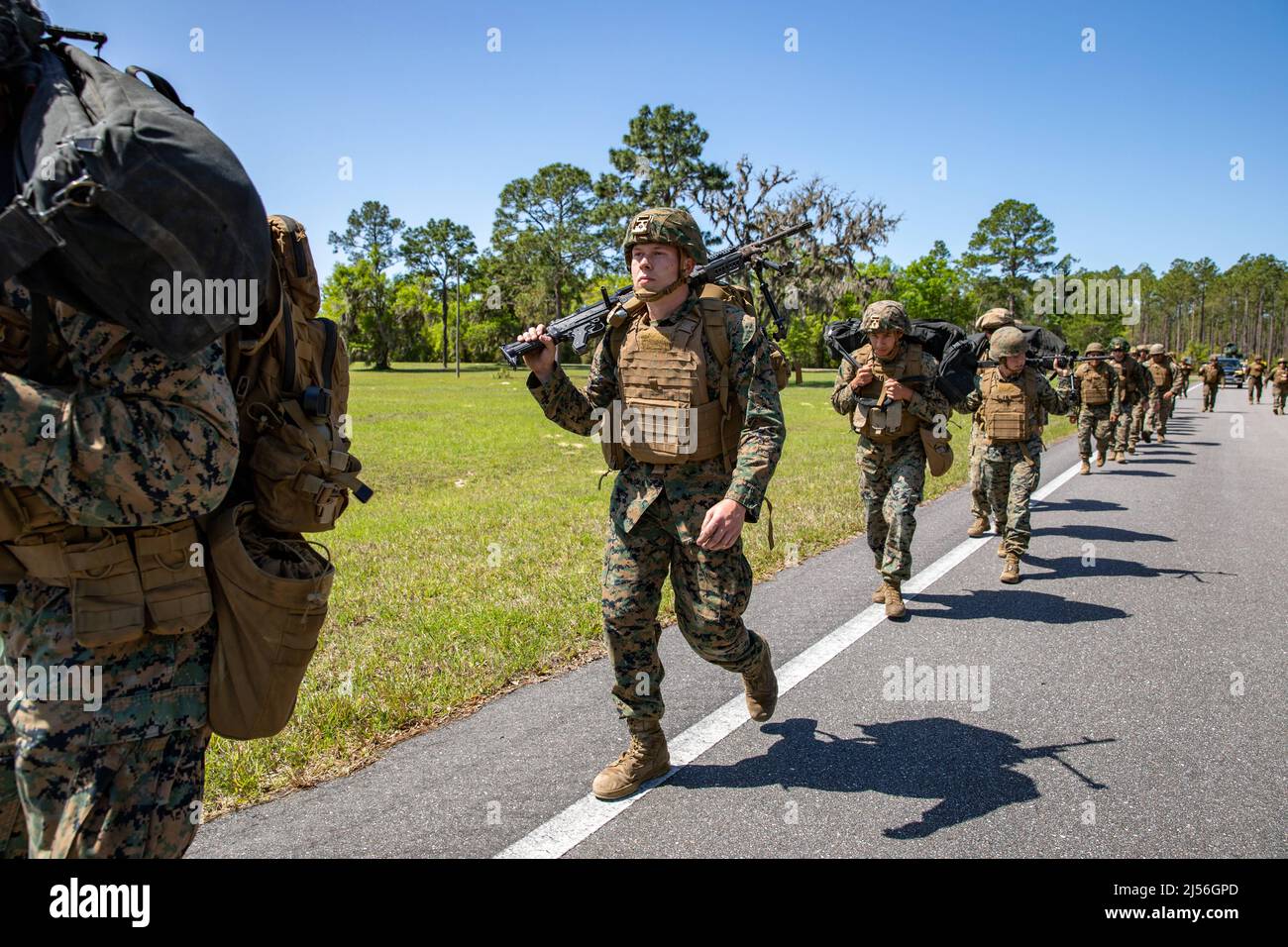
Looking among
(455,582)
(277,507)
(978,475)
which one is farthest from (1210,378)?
(277,507)

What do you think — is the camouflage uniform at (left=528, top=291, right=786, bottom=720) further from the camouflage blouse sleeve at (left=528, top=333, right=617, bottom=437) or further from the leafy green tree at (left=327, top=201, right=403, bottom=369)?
the leafy green tree at (left=327, top=201, right=403, bottom=369)

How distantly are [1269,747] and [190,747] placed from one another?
4.57 meters

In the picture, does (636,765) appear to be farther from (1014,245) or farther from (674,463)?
(1014,245)

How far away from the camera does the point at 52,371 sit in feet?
6.13

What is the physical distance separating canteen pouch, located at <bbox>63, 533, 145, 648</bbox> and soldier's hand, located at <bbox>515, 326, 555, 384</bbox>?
82.7 inches

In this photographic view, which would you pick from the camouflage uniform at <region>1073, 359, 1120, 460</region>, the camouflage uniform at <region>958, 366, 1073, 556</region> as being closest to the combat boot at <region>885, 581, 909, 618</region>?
the camouflage uniform at <region>958, 366, 1073, 556</region>

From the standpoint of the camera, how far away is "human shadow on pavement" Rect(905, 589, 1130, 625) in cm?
632

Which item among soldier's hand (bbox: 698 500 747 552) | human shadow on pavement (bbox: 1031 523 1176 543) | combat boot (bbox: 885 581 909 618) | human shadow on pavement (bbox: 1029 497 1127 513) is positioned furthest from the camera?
human shadow on pavement (bbox: 1029 497 1127 513)

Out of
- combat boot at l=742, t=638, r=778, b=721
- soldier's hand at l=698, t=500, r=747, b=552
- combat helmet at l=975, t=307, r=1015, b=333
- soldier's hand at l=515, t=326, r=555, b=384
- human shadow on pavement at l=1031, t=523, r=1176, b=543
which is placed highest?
combat helmet at l=975, t=307, r=1015, b=333

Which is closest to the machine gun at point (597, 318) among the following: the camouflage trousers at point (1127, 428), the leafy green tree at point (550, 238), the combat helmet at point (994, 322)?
the combat helmet at point (994, 322)

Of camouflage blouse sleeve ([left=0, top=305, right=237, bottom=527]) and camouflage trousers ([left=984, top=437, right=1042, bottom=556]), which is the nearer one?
camouflage blouse sleeve ([left=0, top=305, right=237, bottom=527])

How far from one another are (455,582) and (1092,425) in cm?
1279

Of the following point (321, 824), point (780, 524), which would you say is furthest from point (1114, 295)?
point (321, 824)

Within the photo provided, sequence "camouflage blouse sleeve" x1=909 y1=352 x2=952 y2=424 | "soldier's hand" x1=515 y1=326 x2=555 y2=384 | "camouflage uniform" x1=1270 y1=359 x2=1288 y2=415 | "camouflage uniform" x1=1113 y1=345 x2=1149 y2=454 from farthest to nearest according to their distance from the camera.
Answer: "camouflage uniform" x1=1270 y1=359 x2=1288 y2=415 < "camouflage uniform" x1=1113 y1=345 x2=1149 y2=454 < "camouflage blouse sleeve" x1=909 y1=352 x2=952 y2=424 < "soldier's hand" x1=515 y1=326 x2=555 y2=384
